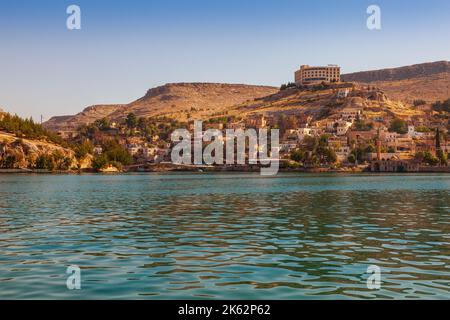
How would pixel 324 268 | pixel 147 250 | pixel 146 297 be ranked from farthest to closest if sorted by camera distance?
pixel 147 250, pixel 324 268, pixel 146 297

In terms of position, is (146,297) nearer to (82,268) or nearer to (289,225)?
(82,268)

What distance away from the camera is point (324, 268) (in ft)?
67.6

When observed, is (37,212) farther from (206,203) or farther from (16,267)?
(16,267)

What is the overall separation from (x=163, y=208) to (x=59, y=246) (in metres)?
22.7

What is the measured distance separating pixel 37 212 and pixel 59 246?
19.8m

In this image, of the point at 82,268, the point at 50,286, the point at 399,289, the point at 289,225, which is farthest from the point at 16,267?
the point at 289,225

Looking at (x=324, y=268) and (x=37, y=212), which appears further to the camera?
(x=37, y=212)

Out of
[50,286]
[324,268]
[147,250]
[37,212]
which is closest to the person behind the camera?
[50,286]

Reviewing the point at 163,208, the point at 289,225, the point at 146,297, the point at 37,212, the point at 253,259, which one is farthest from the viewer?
the point at 163,208

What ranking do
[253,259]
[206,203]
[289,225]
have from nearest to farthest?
[253,259], [289,225], [206,203]

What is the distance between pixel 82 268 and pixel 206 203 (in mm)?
34343
